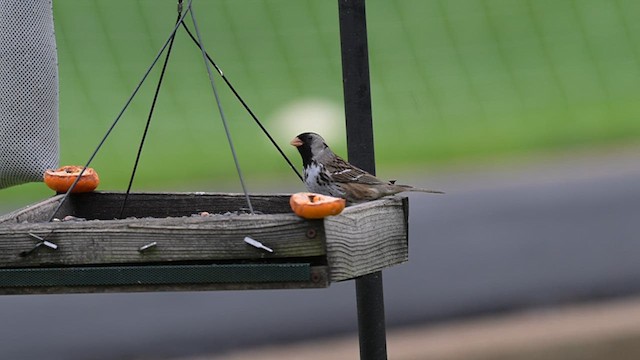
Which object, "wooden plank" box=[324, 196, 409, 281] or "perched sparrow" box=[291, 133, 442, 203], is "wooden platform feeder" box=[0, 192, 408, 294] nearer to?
"wooden plank" box=[324, 196, 409, 281]

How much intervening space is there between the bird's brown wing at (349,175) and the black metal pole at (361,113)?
8 centimetres

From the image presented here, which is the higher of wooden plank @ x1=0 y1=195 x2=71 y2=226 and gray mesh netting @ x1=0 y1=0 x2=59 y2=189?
gray mesh netting @ x1=0 y1=0 x2=59 y2=189

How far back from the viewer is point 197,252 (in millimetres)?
3441

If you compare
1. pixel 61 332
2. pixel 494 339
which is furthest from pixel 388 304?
pixel 61 332

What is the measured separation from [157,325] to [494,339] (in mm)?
1566

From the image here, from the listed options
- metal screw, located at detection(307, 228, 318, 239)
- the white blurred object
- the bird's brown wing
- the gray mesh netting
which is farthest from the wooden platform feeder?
the white blurred object

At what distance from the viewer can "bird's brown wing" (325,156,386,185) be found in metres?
4.07

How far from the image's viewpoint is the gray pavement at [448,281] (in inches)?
224

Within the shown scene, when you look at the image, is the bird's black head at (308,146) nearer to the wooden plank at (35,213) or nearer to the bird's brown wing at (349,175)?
the bird's brown wing at (349,175)

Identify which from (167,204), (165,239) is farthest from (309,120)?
(165,239)

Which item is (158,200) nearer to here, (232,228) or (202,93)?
(232,228)

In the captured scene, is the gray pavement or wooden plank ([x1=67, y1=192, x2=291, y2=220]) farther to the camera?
the gray pavement

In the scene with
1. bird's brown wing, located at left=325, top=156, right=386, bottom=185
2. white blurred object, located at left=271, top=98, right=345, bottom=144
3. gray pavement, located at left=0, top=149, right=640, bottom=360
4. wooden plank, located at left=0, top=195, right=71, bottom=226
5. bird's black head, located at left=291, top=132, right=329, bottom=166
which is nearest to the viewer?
wooden plank, located at left=0, top=195, right=71, bottom=226

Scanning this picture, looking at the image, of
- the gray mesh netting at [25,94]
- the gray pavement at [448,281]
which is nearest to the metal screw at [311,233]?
the gray mesh netting at [25,94]
